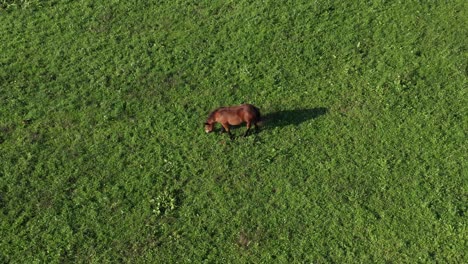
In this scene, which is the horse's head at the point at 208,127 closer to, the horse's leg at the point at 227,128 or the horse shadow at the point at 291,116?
the horse's leg at the point at 227,128

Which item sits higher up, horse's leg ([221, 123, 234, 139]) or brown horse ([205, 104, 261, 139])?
brown horse ([205, 104, 261, 139])

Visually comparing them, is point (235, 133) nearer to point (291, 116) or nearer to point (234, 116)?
point (234, 116)

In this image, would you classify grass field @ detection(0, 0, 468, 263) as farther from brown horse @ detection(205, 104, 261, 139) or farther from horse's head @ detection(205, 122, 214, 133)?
brown horse @ detection(205, 104, 261, 139)

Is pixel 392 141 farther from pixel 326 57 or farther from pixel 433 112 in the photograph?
pixel 326 57

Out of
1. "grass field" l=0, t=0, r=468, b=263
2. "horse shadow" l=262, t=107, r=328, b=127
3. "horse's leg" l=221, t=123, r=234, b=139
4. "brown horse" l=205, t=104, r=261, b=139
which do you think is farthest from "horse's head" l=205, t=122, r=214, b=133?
"horse shadow" l=262, t=107, r=328, b=127

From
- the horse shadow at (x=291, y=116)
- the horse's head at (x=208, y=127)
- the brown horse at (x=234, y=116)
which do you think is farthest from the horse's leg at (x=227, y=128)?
the horse shadow at (x=291, y=116)

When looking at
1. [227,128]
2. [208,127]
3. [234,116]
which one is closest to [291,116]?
[234,116]
